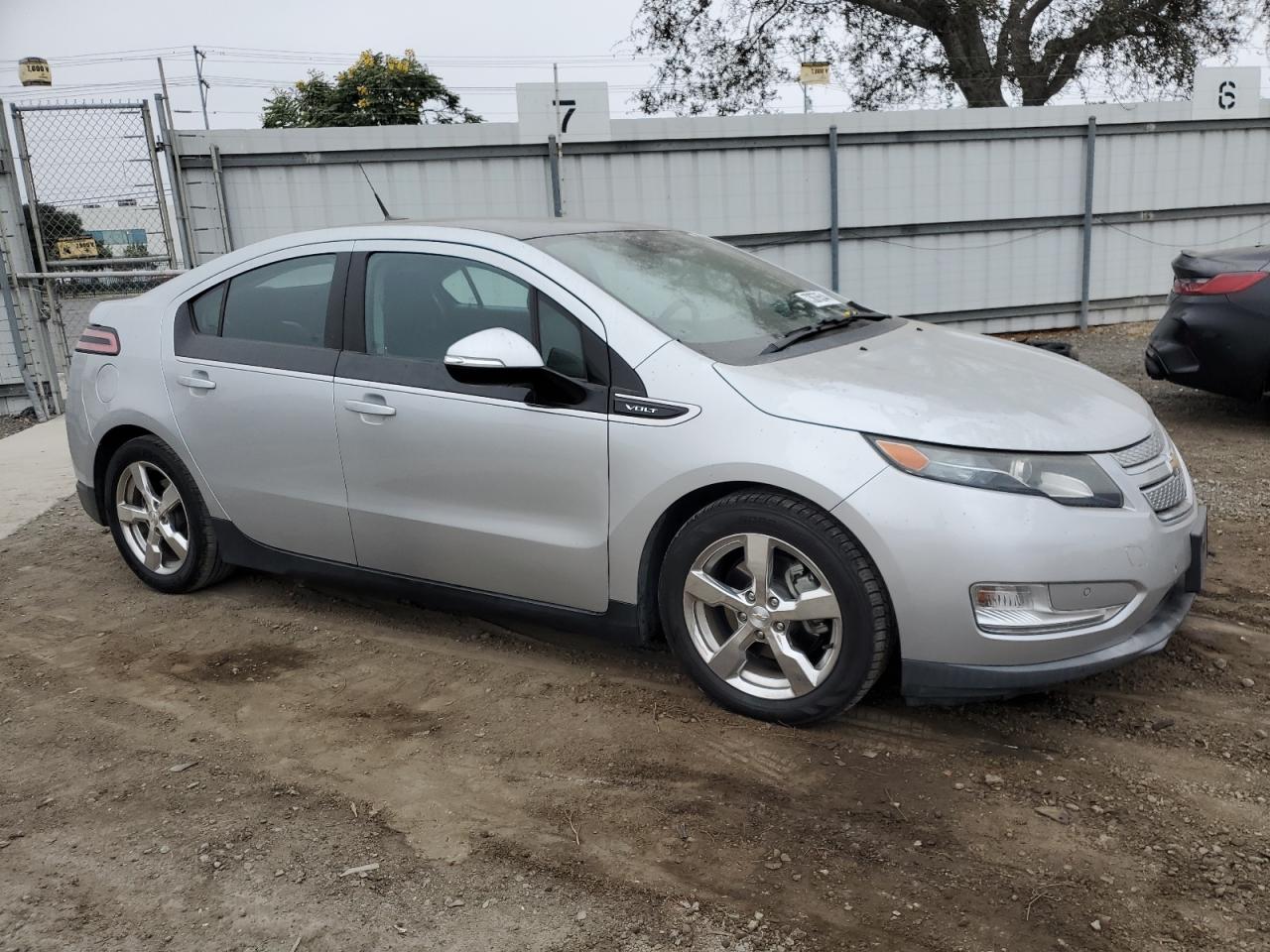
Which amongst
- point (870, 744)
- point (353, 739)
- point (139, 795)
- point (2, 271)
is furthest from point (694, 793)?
point (2, 271)

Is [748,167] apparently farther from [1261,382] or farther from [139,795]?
[139,795]

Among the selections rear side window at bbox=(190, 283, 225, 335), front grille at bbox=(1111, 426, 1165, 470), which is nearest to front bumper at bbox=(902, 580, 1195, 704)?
front grille at bbox=(1111, 426, 1165, 470)

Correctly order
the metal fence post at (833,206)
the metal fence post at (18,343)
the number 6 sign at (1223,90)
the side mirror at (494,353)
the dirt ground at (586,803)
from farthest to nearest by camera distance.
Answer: the number 6 sign at (1223,90) → the metal fence post at (833,206) → the metal fence post at (18,343) → the side mirror at (494,353) → the dirt ground at (586,803)

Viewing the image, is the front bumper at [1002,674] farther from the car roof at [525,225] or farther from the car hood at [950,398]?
the car roof at [525,225]

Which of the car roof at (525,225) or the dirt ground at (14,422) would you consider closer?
the car roof at (525,225)

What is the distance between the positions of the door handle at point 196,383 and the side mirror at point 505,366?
1.40 m

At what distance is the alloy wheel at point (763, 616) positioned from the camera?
3166 millimetres

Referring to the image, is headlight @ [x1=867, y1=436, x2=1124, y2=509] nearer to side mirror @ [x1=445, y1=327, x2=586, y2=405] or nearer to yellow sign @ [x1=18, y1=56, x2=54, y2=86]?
side mirror @ [x1=445, y1=327, x2=586, y2=405]

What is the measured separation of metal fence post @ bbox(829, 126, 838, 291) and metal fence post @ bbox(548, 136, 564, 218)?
2.88 meters

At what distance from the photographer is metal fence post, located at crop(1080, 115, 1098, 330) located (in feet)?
38.7

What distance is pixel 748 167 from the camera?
10.9 metres

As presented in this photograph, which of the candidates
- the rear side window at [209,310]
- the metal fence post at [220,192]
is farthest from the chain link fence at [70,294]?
the rear side window at [209,310]

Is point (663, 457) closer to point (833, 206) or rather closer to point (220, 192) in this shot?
point (220, 192)

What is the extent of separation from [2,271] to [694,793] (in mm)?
8442
